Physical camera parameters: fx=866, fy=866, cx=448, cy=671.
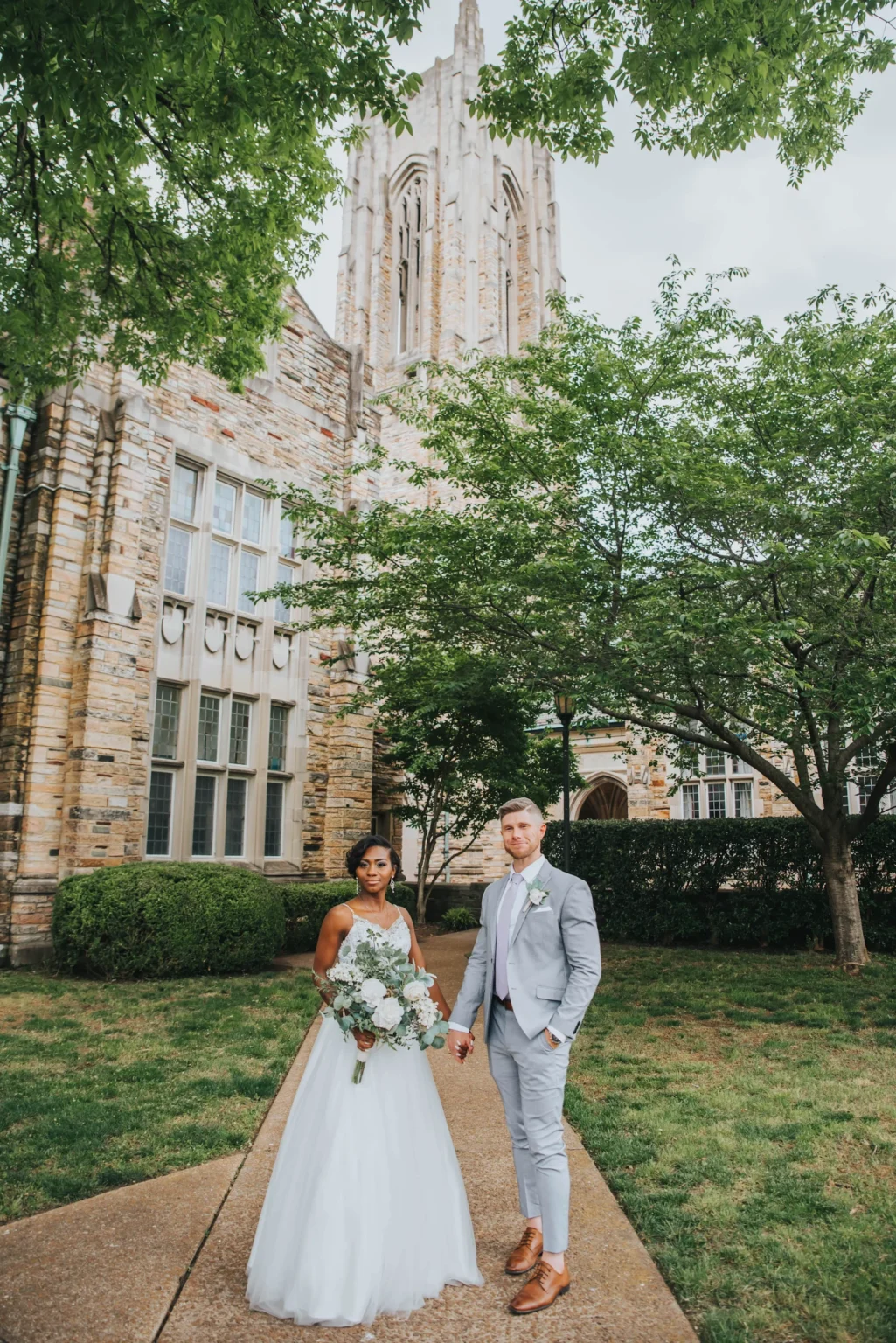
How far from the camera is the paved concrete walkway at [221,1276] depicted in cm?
297

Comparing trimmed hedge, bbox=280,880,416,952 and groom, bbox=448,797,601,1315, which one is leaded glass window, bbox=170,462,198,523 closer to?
trimmed hedge, bbox=280,880,416,952

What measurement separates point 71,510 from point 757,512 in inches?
346

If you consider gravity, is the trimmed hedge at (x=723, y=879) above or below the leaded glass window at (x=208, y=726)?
below

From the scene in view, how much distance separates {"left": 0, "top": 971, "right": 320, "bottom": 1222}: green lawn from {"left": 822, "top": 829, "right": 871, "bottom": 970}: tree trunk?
6.90 metres

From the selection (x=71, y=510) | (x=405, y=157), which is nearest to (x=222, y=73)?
(x=71, y=510)

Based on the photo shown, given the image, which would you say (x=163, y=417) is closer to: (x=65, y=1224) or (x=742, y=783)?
(x=65, y=1224)

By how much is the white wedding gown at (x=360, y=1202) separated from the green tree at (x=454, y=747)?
9.05 metres

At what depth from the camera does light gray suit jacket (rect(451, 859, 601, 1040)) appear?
11.1 feet

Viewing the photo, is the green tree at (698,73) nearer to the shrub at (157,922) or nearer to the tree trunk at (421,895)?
the shrub at (157,922)

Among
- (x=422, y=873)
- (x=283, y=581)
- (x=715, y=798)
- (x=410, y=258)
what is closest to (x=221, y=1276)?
(x=283, y=581)

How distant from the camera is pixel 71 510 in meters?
11.8

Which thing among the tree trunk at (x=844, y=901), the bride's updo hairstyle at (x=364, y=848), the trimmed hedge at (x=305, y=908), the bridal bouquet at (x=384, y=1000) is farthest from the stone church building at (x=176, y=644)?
the bridal bouquet at (x=384, y=1000)

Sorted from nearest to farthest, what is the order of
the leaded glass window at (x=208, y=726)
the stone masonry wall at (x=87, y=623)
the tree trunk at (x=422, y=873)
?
the stone masonry wall at (x=87, y=623), the leaded glass window at (x=208, y=726), the tree trunk at (x=422, y=873)

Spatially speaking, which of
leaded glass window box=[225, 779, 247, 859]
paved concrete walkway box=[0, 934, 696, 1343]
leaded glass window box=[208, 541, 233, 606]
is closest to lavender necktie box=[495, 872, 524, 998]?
paved concrete walkway box=[0, 934, 696, 1343]
